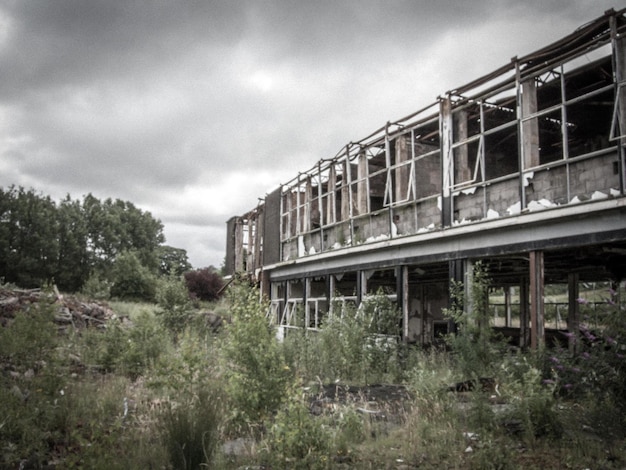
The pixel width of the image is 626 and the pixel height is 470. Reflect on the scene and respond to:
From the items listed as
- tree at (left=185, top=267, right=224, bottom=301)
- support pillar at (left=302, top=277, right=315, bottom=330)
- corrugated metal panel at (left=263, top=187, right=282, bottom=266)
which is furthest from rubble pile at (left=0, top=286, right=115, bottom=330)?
tree at (left=185, top=267, right=224, bottom=301)

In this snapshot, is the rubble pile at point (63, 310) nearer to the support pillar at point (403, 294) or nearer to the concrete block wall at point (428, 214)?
the support pillar at point (403, 294)

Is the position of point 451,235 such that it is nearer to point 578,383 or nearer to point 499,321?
point 578,383

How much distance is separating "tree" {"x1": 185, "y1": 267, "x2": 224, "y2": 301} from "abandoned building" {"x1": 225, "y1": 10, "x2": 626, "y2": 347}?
15.3 m

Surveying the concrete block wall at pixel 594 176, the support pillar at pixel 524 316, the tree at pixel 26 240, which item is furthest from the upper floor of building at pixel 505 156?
the tree at pixel 26 240

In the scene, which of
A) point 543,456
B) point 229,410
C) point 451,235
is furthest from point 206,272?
point 543,456

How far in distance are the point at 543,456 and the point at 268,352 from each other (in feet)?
11.7

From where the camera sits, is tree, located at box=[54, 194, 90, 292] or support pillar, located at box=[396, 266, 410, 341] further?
tree, located at box=[54, 194, 90, 292]

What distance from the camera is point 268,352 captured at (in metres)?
6.81

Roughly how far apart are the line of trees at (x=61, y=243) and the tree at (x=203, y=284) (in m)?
1.63

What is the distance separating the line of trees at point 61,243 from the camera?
140ft

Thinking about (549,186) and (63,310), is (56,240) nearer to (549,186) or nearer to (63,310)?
(63,310)

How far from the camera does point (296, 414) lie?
17.6ft

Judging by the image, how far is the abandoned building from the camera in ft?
29.8

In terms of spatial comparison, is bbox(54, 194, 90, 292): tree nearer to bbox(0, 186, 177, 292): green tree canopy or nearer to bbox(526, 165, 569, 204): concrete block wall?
bbox(0, 186, 177, 292): green tree canopy
